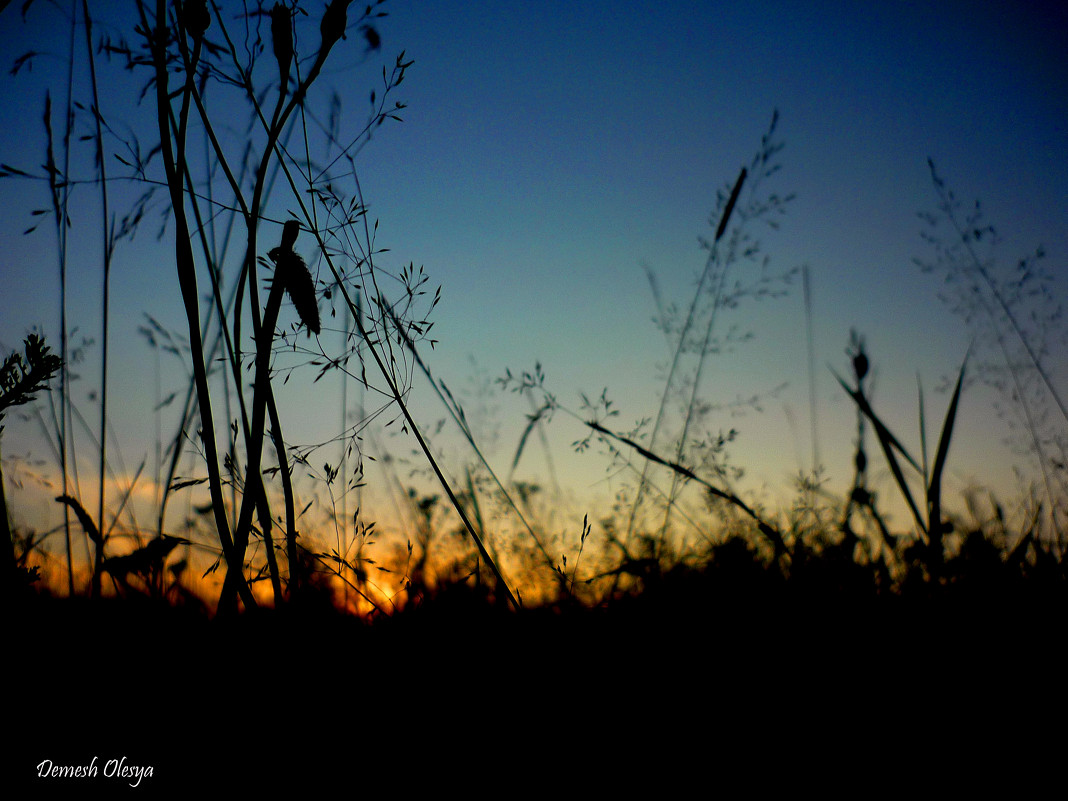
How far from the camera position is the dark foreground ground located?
0.83 m

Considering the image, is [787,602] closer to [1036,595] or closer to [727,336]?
[1036,595]

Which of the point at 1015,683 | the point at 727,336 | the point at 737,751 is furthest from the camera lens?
the point at 727,336

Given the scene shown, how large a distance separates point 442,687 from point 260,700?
12.3 inches

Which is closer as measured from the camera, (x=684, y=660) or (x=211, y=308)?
(x=684, y=660)

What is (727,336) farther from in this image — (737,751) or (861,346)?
(737,751)

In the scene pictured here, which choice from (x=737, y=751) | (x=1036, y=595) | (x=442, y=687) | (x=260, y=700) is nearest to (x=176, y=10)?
(x=260, y=700)

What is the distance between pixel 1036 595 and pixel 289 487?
1.62 m

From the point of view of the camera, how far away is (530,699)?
1.03 metres

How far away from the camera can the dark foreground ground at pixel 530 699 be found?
32.8 inches

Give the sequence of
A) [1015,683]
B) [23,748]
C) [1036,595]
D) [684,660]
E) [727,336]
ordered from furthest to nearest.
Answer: [727,336] < [1036,595] < [684,660] < [1015,683] < [23,748]

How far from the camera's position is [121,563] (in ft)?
3.39

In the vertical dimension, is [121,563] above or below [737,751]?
above

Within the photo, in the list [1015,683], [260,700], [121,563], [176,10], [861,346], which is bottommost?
[1015,683]

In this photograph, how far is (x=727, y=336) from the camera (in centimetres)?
269
